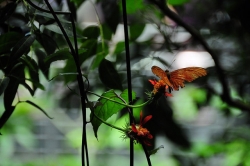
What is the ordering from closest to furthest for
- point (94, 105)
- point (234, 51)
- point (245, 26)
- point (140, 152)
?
point (94, 105) < point (245, 26) < point (234, 51) < point (140, 152)

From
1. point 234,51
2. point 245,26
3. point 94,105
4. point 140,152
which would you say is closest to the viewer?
point 94,105

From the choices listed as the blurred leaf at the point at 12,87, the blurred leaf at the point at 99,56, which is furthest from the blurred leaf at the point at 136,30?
the blurred leaf at the point at 12,87

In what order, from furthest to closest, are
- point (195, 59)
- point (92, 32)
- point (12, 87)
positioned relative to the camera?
point (195, 59) → point (92, 32) → point (12, 87)

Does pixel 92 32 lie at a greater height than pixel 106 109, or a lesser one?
greater

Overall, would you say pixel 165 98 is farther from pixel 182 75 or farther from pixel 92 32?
pixel 182 75

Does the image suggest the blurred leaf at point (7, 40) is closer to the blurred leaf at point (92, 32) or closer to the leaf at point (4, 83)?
the leaf at point (4, 83)

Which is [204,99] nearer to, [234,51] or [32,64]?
[234,51]

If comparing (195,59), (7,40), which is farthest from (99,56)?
(195,59)

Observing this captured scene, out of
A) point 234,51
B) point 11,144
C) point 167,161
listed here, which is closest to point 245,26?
point 234,51
